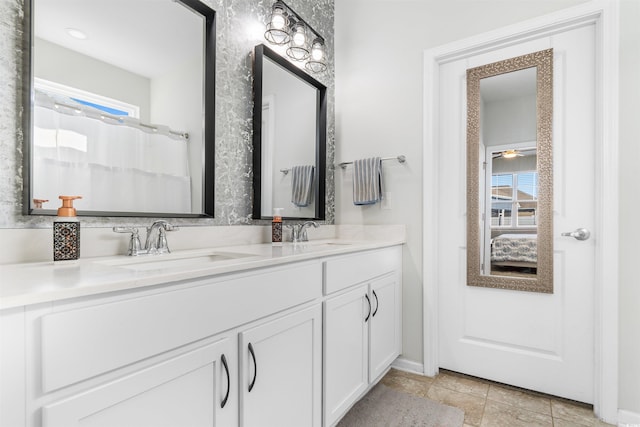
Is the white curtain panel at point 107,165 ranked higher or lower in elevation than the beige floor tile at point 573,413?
higher

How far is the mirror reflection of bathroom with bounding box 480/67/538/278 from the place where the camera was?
6.27ft

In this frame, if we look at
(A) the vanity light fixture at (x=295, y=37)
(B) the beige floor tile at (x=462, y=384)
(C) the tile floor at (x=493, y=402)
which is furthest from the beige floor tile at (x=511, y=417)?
(A) the vanity light fixture at (x=295, y=37)

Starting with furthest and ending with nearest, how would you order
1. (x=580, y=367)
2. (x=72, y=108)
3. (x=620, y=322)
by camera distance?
(x=580, y=367), (x=620, y=322), (x=72, y=108)

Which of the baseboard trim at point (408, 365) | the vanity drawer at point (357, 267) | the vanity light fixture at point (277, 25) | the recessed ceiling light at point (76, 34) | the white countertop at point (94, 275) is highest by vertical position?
the vanity light fixture at point (277, 25)

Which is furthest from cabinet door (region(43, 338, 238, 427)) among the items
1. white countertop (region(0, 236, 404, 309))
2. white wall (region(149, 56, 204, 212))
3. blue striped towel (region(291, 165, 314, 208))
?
blue striped towel (region(291, 165, 314, 208))

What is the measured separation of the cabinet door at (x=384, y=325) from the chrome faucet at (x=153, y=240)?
102cm

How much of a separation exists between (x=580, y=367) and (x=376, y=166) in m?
1.56

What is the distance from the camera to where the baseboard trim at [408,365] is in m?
2.11

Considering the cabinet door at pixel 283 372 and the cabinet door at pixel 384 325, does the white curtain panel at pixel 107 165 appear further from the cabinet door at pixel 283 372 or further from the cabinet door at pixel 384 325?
the cabinet door at pixel 384 325

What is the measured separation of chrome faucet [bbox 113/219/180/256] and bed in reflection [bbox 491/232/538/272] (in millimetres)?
1774

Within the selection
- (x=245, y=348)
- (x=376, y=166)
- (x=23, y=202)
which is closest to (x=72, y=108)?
(x=23, y=202)

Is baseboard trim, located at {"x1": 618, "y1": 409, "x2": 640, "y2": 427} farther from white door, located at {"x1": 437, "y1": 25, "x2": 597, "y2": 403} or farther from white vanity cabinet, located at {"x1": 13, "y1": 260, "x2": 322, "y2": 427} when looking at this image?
white vanity cabinet, located at {"x1": 13, "y1": 260, "x2": 322, "y2": 427}

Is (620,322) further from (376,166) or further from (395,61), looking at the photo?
(395,61)

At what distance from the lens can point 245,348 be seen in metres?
1.03
